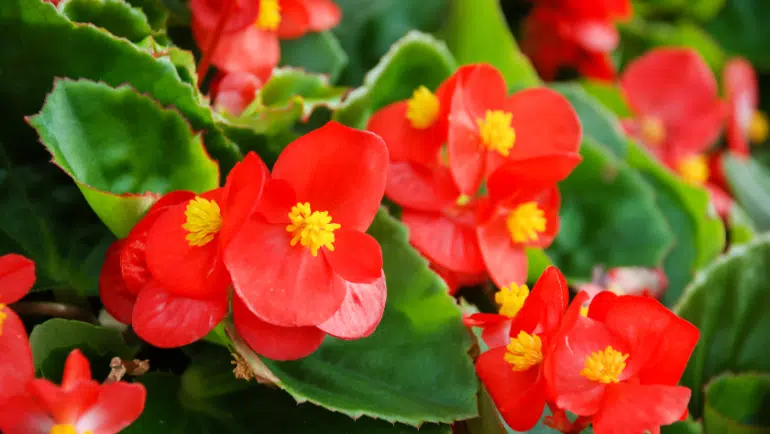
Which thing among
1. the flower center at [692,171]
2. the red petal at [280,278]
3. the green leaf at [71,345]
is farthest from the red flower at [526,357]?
the flower center at [692,171]

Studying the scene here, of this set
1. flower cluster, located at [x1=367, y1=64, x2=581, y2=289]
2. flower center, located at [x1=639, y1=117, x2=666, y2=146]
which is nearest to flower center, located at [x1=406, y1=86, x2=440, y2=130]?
flower cluster, located at [x1=367, y1=64, x2=581, y2=289]

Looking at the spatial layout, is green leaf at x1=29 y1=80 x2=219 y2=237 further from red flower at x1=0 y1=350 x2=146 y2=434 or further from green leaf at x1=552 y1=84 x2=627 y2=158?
green leaf at x1=552 y1=84 x2=627 y2=158

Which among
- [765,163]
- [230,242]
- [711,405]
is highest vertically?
[230,242]

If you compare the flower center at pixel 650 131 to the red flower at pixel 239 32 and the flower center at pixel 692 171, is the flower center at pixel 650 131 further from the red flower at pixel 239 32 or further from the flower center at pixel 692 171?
the red flower at pixel 239 32

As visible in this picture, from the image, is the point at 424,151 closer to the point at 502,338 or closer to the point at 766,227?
the point at 502,338

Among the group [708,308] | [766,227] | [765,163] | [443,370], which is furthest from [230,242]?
[765,163]

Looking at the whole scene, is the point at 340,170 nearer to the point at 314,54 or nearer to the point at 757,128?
the point at 314,54
